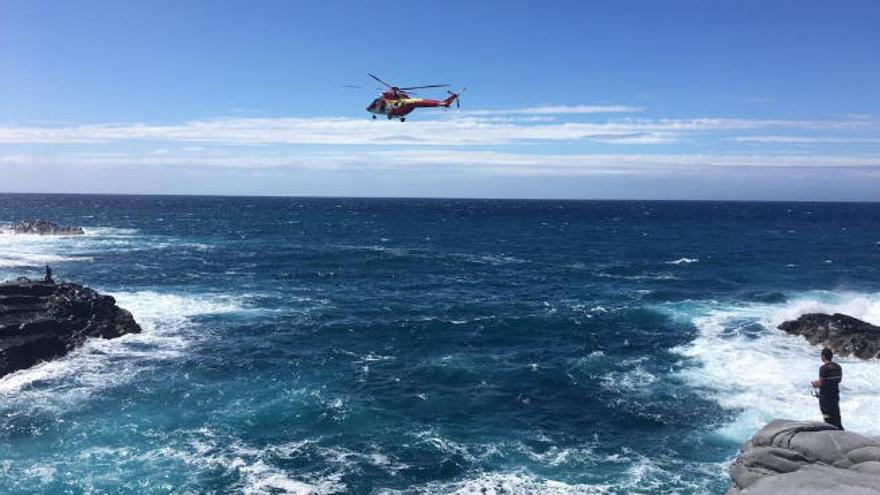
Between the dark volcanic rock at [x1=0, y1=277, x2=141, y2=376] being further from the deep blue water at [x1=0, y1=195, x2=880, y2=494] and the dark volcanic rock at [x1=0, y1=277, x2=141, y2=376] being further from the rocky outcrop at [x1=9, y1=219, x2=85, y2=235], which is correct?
the rocky outcrop at [x1=9, y1=219, x2=85, y2=235]

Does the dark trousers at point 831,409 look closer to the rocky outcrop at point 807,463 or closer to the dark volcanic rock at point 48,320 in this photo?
the rocky outcrop at point 807,463

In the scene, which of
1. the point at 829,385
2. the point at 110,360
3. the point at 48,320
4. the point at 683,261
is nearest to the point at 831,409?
the point at 829,385

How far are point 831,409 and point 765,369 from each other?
2217 cm

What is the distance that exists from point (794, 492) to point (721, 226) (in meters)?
164

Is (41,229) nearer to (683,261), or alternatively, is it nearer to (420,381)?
(420,381)

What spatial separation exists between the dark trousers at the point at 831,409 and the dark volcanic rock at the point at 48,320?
4289 cm

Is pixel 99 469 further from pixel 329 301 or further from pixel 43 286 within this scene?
pixel 329 301

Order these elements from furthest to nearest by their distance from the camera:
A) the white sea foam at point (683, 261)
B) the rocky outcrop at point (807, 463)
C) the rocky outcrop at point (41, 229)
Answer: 1. the rocky outcrop at point (41, 229)
2. the white sea foam at point (683, 261)
3. the rocky outcrop at point (807, 463)

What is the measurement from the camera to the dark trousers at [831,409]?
20.4 metres

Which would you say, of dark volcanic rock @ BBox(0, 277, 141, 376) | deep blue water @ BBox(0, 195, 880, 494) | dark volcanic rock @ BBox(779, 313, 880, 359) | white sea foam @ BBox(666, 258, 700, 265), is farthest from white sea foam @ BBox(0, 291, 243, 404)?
white sea foam @ BBox(666, 258, 700, 265)

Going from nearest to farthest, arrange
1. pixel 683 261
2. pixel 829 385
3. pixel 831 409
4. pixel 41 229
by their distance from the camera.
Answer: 1. pixel 829 385
2. pixel 831 409
3. pixel 683 261
4. pixel 41 229

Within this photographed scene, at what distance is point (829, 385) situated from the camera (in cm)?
2003

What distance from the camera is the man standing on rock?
778 inches

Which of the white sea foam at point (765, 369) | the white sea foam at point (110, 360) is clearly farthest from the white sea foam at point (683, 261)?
the white sea foam at point (110, 360)
